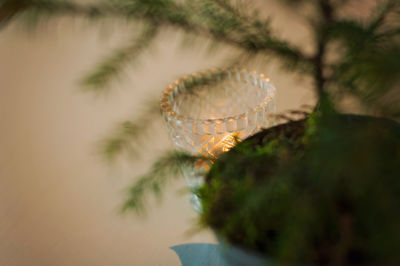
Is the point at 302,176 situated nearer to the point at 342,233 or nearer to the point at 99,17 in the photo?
the point at 342,233

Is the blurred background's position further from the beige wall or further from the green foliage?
the green foliage

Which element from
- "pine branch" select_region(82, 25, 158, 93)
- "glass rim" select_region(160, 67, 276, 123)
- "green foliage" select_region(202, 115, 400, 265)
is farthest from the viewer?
"glass rim" select_region(160, 67, 276, 123)

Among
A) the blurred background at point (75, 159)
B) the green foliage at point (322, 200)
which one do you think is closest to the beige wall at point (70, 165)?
the blurred background at point (75, 159)

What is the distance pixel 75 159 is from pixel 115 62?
36 centimetres

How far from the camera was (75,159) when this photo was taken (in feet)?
1.85

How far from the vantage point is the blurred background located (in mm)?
406

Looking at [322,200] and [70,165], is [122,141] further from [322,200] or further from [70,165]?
[70,165]

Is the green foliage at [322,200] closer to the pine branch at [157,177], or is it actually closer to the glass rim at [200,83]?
the pine branch at [157,177]

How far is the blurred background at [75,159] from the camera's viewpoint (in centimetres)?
41

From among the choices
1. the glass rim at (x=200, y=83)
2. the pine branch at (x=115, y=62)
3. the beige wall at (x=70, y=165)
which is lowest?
the beige wall at (x=70, y=165)

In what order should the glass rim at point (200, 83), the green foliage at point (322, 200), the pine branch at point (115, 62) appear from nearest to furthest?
the green foliage at point (322, 200), the pine branch at point (115, 62), the glass rim at point (200, 83)

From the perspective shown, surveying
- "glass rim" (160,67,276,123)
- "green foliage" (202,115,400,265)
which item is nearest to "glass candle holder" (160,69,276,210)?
"glass rim" (160,67,276,123)

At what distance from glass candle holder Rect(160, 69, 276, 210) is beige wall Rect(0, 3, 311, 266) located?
0.04 metres

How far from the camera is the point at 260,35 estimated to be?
0.25m
